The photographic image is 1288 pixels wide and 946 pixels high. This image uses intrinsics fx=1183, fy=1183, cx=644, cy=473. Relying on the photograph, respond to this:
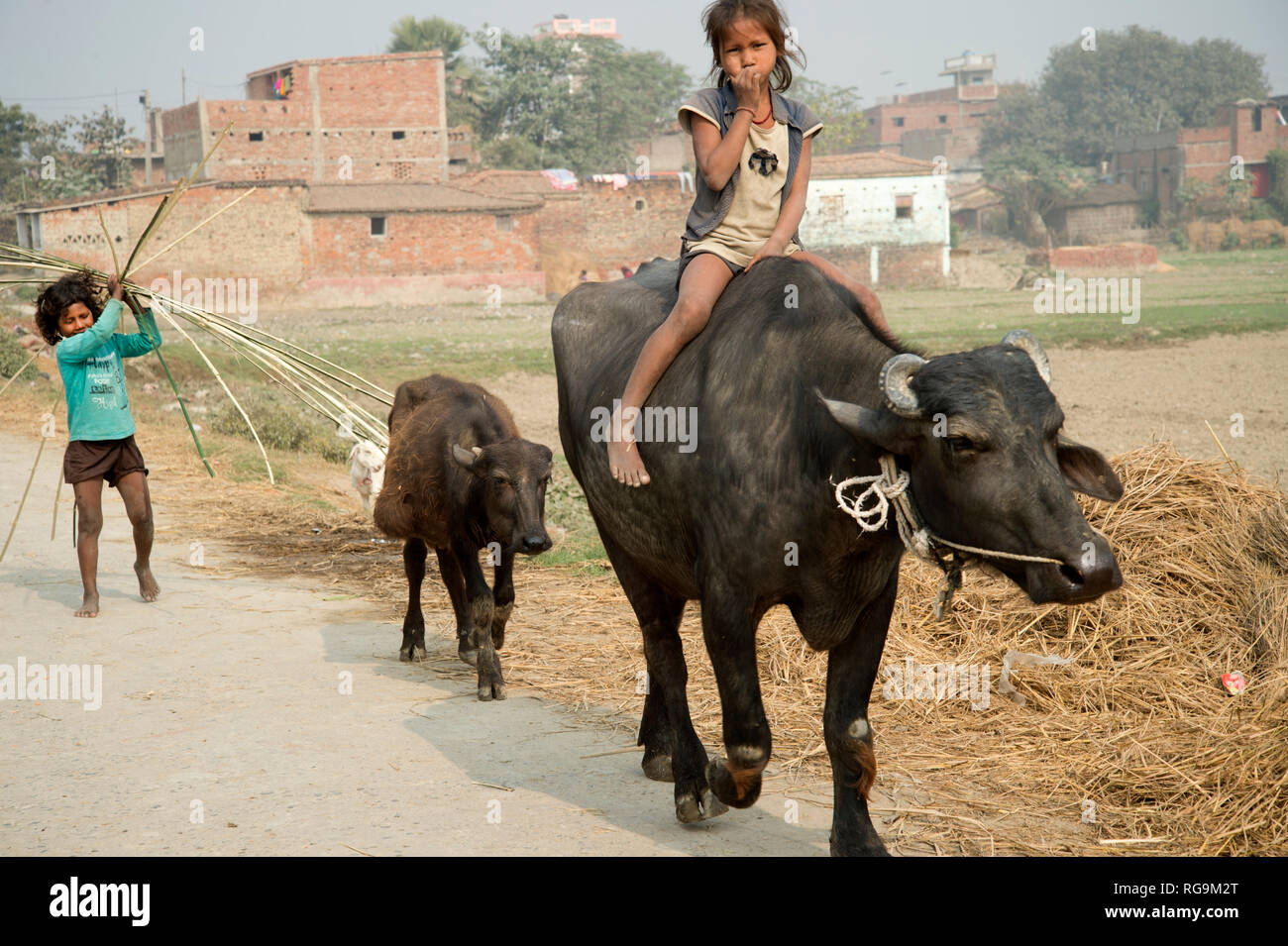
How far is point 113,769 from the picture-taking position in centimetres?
481

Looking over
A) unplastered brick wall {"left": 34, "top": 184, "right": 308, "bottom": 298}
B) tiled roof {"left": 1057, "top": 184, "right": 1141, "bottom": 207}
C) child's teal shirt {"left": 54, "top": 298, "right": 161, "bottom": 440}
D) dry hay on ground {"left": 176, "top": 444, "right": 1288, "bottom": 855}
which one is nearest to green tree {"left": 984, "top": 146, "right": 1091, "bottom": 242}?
tiled roof {"left": 1057, "top": 184, "right": 1141, "bottom": 207}

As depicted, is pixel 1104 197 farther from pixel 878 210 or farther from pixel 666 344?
pixel 666 344

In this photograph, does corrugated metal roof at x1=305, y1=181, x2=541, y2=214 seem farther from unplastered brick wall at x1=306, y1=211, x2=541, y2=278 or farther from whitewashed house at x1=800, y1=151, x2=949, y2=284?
whitewashed house at x1=800, y1=151, x2=949, y2=284

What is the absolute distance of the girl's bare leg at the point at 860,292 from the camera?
380 centimetres

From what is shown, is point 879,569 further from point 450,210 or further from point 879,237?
point 879,237

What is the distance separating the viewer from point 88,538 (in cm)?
737

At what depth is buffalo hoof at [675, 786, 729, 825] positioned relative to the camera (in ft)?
14.2

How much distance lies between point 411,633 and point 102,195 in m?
41.1

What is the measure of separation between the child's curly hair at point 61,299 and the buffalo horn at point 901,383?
5897mm

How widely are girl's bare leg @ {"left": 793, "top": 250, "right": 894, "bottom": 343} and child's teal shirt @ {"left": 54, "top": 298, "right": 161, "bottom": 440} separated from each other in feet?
16.2

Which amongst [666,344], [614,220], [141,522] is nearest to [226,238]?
[614,220]

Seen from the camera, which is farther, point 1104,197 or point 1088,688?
point 1104,197

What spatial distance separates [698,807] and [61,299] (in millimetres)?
5403

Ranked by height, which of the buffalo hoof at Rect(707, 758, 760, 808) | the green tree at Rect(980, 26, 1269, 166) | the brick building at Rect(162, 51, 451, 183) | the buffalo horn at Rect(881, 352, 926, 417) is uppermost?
the green tree at Rect(980, 26, 1269, 166)
